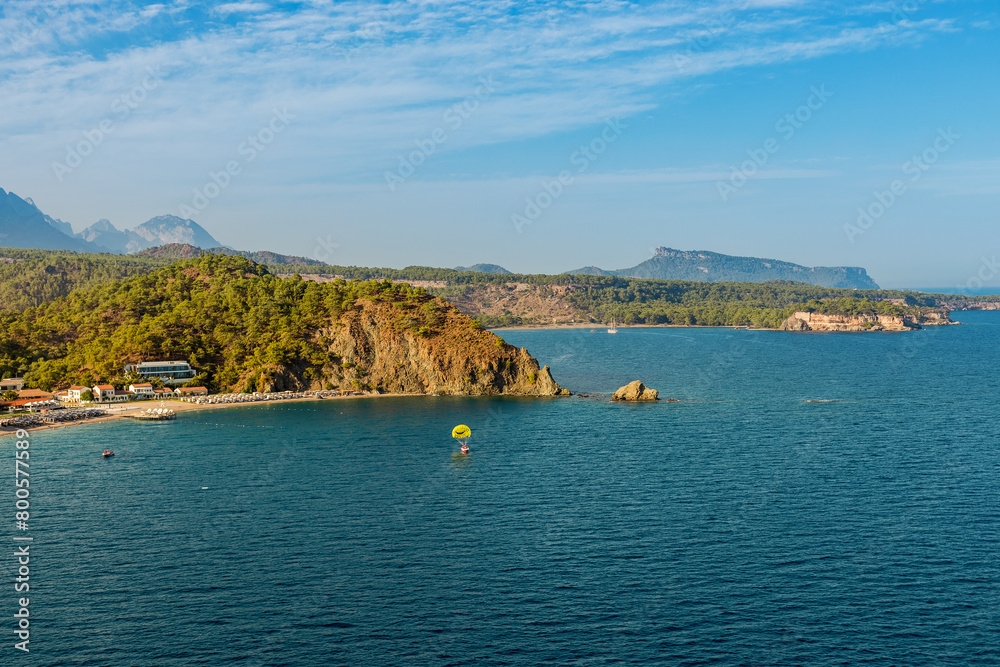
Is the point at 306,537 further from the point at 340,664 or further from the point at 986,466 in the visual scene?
the point at 986,466

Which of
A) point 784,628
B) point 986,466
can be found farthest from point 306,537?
point 986,466

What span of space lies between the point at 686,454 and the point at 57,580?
70.5m

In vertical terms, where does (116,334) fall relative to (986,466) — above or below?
above

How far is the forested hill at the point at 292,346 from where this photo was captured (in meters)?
160

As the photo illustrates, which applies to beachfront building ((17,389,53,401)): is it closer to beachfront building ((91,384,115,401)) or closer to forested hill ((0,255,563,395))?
beachfront building ((91,384,115,401))

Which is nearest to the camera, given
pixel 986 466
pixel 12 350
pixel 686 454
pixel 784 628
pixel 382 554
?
pixel 784 628

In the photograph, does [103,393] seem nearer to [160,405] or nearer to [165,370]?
[160,405]

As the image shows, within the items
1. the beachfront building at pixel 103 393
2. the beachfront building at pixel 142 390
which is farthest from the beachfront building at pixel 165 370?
the beachfront building at pixel 103 393

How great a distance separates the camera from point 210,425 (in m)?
124

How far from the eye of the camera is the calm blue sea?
46562mm

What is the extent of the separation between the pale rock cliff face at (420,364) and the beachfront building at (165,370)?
66.7 ft

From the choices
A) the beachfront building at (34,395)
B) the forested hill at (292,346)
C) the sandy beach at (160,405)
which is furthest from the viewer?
the forested hill at (292,346)

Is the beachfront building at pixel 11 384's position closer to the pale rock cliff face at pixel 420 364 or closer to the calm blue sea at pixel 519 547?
the calm blue sea at pixel 519 547

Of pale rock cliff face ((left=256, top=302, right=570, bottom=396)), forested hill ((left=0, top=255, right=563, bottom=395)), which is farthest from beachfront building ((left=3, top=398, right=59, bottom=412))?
pale rock cliff face ((left=256, top=302, right=570, bottom=396))
